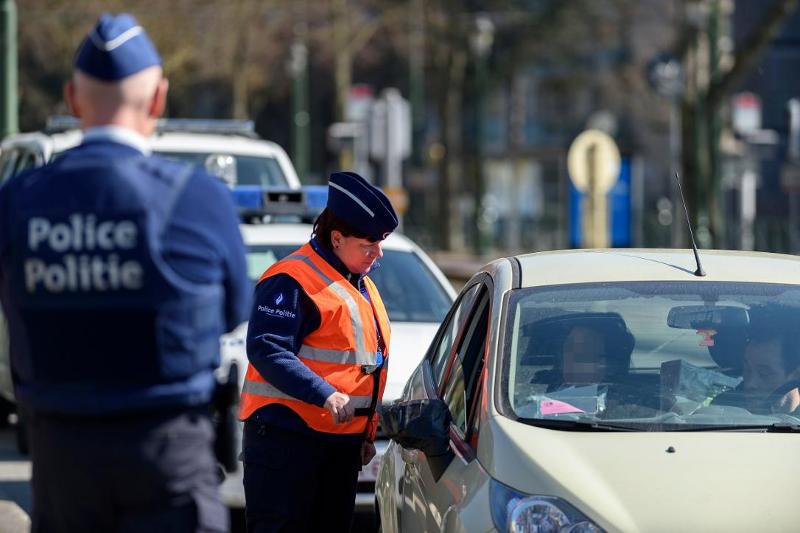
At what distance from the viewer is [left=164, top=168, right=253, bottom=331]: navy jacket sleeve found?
3340 millimetres

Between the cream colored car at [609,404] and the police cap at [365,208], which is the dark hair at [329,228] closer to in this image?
the police cap at [365,208]

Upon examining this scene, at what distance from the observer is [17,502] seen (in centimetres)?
855

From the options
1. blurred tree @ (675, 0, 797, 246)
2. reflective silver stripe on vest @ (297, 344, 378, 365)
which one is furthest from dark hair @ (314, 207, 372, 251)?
blurred tree @ (675, 0, 797, 246)

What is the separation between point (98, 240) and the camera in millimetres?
3297

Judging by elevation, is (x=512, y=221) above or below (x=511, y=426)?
below

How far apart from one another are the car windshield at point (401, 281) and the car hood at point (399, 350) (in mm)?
261

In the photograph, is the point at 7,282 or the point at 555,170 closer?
the point at 7,282

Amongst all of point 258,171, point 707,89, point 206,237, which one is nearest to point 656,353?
point 206,237

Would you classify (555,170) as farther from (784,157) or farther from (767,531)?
(767,531)

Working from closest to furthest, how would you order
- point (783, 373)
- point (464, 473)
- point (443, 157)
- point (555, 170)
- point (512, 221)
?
point (464, 473)
point (783, 373)
point (443, 157)
point (512, 221)
point (555, 170)

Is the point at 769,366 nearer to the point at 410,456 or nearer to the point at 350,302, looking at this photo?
the point at 410,456

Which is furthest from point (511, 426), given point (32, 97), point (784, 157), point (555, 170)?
point (555, 170)

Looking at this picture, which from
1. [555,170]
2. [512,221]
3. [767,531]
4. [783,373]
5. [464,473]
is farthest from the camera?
[555,170]

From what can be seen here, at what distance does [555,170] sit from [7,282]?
67.4m
